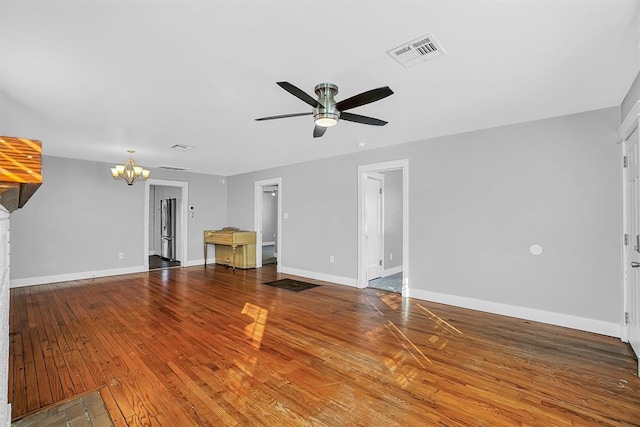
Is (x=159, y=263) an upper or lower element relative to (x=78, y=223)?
lower

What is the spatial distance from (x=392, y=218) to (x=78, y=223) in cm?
629

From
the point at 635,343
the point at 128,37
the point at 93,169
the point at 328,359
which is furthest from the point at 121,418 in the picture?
the point at 93,169

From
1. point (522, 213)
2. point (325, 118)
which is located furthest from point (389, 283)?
point (325, 118)

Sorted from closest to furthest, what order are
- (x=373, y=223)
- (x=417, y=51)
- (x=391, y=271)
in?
(x=417, y=51) < (x=373, y=223) < (x=391, y=271)

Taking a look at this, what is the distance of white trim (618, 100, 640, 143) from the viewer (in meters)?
2.41

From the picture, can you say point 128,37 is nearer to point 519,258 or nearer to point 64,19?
point 64,19

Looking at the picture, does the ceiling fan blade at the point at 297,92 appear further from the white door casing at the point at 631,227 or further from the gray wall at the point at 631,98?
the gray wall at the point at 631,98

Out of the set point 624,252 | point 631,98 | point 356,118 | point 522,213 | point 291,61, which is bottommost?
point 624,252

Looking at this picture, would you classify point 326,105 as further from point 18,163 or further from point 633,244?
point 633,244

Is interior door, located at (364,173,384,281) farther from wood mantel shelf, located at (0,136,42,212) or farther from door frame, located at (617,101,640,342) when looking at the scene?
wood mantel shelf, located at (0,136,42,212)

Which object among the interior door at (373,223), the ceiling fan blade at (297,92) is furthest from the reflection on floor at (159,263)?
the ceiling fan blade at (297,92)

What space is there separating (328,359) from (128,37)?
2.86m

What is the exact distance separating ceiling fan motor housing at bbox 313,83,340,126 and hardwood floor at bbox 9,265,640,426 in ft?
6.88

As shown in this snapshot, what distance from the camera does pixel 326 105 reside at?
258 cm
